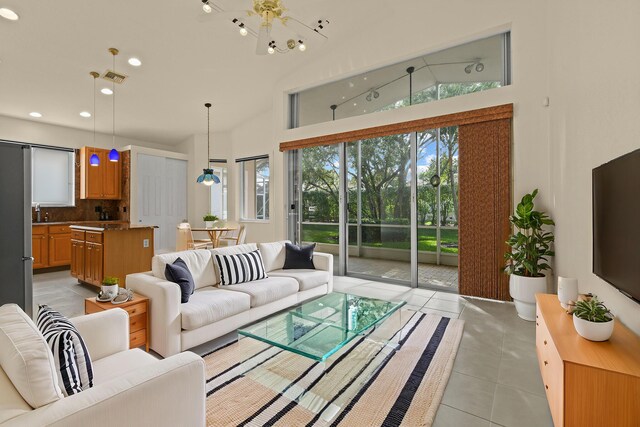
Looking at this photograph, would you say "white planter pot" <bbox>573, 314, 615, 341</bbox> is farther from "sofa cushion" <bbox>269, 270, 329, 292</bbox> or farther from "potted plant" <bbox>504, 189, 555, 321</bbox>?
"sofa cushion" <bbox>269, 270, 329, 292</bbox>

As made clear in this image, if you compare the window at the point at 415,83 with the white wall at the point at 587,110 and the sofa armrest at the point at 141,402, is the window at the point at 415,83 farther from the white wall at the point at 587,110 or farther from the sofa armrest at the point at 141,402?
the sofa armrest at the point at 141,402

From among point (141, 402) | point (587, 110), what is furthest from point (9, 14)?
point (587, 110)

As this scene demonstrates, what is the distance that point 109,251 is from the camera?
4363mm

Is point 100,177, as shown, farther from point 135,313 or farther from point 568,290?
point 568,290

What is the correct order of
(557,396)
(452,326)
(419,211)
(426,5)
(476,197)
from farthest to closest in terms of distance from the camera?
(419,211) < (426,5) < (476,197) < (452,326) < (557,396)

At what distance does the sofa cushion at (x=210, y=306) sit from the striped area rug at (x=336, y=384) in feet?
0.93

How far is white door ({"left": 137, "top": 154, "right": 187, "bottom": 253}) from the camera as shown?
7137 millimetres

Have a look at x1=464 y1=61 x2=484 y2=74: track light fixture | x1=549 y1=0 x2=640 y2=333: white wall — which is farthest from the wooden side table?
x1=464 y1=61 x2=484 y2=74: track light fixture

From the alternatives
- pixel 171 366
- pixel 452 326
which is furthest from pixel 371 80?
pixel 171 366

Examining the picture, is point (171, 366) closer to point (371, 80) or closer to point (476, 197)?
point (476, 197)

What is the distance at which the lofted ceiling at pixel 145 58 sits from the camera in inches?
151

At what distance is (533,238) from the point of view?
3.38m

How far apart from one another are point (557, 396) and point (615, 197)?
1178mm

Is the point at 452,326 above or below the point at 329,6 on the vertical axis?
below
